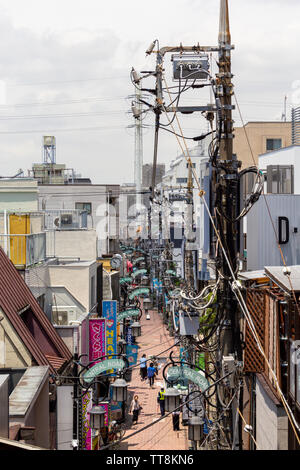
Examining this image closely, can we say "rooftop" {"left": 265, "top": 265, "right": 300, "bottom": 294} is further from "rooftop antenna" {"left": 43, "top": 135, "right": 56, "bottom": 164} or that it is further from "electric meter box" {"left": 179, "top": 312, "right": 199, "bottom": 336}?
"rooftop antenna" {"left": 43, "top": 135, "right": 56, "bottom": 164}

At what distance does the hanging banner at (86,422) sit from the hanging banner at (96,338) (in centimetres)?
448

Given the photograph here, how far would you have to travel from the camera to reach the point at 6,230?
70.2ft

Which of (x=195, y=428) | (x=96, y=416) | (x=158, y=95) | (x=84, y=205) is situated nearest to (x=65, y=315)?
(x=96, y=416)

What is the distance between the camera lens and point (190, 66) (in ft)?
45.1

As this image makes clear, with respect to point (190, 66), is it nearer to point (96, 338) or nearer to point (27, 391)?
point (27, 391)

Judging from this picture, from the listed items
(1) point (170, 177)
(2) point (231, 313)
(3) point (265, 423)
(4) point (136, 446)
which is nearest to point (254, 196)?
(2) point (231, 313)

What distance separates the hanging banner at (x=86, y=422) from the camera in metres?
18.3

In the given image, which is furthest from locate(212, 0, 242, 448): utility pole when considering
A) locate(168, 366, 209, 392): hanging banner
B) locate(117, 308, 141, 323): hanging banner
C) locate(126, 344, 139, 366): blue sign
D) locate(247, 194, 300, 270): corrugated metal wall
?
locate(126, 344, 139, 366): blue sign

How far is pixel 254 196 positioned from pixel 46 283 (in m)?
13.3

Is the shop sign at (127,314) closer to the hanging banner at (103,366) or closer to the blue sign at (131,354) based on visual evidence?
the blue sign at (131,354)

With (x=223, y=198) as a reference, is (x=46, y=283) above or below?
below

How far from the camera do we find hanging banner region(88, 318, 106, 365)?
23859 millimetres
